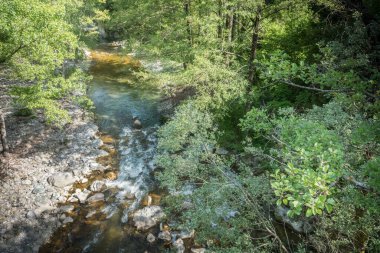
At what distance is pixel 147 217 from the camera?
38.2 ft

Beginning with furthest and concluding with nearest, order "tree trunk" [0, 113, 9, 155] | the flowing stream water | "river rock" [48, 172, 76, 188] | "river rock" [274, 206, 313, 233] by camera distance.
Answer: "tree trunk" [0, 113, 9, 155] → "river rock" [48, 172, 76, 188] → the flowing stream water → "river rock" [274, 206, 313, 233]

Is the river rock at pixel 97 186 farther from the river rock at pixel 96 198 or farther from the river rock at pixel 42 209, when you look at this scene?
the river rock at pixel 42 209

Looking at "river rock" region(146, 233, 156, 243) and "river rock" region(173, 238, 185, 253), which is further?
Result: "river rock" region(146, 233, 156, 243)

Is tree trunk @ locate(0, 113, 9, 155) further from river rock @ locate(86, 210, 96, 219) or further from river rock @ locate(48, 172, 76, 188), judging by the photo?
river rock @ locate(86, 210, 96, 219)

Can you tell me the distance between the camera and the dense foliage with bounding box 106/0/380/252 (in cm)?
520

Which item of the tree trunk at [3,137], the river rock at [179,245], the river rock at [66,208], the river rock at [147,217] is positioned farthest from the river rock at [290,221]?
the tree trunk at [3,137]

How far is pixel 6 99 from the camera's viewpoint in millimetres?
19125

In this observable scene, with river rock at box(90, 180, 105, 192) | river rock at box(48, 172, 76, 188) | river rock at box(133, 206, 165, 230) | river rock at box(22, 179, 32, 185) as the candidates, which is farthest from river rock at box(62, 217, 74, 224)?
river rock at box(22, 179, 32, 185)

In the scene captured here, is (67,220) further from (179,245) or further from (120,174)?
(179,245)

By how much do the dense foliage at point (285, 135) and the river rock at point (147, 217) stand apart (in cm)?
82

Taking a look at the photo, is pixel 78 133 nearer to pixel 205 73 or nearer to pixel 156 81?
pixel 156 81

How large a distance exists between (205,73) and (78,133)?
933 cm

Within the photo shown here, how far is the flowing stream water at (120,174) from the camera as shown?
419 inches

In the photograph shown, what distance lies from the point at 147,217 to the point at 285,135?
7.39m
